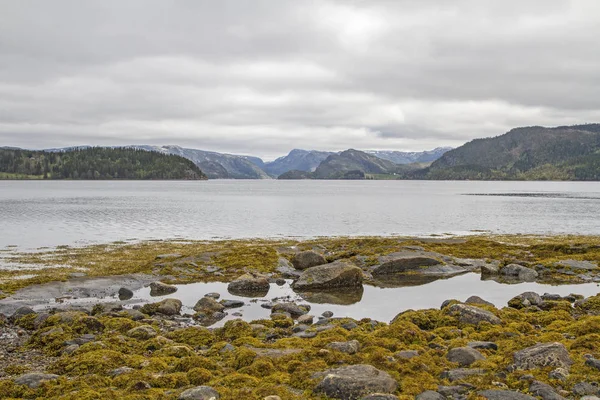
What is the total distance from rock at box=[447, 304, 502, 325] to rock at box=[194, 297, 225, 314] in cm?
1153

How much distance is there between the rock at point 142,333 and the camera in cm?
1894

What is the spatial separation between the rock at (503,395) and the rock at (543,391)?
39 cm

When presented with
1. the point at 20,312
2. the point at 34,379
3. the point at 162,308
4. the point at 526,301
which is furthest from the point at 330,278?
the point at 34,379

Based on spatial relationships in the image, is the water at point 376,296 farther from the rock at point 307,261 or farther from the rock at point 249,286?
the rock at point 307,261

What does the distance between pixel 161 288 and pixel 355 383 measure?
20381 mm

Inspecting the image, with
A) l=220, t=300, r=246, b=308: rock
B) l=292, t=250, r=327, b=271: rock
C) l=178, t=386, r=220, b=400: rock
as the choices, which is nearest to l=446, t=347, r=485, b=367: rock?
l=178, t=386, r=220, b=400: rock

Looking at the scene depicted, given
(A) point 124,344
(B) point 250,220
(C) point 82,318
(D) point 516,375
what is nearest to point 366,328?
(D) point 516,375

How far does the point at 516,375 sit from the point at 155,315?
54.9 feet

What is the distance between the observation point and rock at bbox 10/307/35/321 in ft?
72.7

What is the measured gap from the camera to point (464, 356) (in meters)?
15.4

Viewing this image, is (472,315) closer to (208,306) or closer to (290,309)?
(290,309)

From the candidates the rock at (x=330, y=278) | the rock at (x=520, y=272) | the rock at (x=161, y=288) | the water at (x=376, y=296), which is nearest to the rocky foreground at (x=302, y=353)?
the water at (x=376, y=296)

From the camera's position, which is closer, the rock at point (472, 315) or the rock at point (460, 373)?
the rock at point (460, 373)

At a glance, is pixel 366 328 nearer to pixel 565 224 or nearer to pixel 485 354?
pixel 485 354
